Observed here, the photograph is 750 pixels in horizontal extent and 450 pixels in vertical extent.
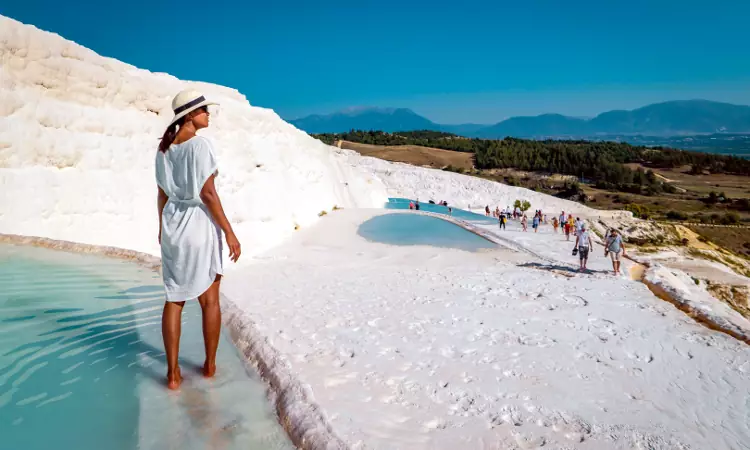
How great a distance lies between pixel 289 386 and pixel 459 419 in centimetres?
141

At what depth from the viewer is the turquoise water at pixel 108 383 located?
281cm

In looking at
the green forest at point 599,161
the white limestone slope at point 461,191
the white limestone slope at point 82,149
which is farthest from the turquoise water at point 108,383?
the green forest at point 599,161

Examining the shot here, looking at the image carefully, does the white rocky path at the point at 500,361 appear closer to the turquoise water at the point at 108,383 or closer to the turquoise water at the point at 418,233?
the turquoise water at the point at 108,383

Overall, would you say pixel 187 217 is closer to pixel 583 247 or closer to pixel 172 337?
pixel 172 337

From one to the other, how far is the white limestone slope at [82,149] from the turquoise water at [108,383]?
5296 millimetres

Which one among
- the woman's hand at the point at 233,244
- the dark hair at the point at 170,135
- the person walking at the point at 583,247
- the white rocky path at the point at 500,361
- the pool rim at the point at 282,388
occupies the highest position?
the dark hair at the point at 170,135

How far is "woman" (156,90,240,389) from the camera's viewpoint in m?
3.20

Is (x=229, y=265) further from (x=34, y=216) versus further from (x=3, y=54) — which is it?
(x=3, y=54)

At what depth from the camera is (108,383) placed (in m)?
3.37

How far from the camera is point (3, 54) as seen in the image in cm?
A: 1043

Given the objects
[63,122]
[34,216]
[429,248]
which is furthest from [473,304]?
[63,122]

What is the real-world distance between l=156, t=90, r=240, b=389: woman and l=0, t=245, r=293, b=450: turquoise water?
318mm

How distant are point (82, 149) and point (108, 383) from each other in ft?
29.5

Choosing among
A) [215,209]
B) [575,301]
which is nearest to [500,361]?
[215,209]
